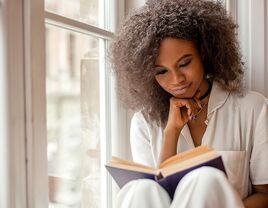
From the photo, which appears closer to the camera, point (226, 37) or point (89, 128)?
point (226, 37)

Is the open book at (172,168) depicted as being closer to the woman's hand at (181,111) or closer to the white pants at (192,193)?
the white pants at (192,193)

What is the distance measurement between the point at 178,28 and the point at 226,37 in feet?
0.56

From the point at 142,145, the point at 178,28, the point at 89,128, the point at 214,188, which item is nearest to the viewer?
the point at 214,188

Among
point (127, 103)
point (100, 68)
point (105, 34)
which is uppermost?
point (105, 34)

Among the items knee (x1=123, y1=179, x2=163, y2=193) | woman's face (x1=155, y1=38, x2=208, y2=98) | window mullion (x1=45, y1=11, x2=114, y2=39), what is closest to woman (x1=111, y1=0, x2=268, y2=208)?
woman's face (x1=155, y1=38, x2=208, y2=98)

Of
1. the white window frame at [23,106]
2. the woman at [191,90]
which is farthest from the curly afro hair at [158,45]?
the white window frame at [23,106]

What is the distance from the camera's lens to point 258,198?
→ 1021 mm

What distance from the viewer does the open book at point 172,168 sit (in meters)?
0.79

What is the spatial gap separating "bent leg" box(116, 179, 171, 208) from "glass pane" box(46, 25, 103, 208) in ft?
0.88

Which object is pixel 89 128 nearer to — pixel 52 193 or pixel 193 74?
pixel 52 193

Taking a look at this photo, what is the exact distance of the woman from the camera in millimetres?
991

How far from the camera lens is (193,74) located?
99cm

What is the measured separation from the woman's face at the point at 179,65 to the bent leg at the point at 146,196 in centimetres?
29

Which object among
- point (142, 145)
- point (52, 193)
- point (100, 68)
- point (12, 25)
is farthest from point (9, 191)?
point (100, 68)
